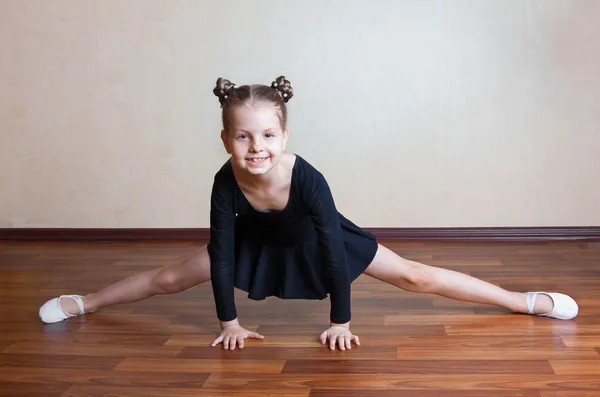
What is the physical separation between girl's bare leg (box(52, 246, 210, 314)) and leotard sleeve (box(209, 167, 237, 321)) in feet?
0.45

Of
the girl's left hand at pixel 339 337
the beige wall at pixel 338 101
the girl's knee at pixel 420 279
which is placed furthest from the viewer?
the beige wall at pixel 338 101

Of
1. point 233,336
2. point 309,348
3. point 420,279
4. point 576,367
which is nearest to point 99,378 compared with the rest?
point 233,336

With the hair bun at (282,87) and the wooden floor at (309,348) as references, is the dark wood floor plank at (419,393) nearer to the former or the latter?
the wooden floor at (309,348)

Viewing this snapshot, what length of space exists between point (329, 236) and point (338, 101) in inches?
62.2

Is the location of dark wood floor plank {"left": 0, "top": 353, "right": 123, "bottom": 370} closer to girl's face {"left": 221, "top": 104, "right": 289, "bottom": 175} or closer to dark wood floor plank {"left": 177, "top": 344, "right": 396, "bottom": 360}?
dark wood floor plank {"left": 177, "top": 344, "right": 396, "bottom": 360}

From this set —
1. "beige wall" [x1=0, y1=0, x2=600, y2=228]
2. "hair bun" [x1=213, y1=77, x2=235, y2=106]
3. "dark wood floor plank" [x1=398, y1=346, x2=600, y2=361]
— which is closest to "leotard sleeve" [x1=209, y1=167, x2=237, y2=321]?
"hair bun" [x1=213, y1=77, x2=235, y2=106]

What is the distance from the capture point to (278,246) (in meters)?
2.06

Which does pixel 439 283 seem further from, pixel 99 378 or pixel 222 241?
pixel 99 378

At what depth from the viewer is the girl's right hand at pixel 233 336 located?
1.96 meters

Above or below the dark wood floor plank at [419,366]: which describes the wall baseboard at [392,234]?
below

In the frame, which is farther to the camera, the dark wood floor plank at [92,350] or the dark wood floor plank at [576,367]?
the dark wood floor plank at [92,350]

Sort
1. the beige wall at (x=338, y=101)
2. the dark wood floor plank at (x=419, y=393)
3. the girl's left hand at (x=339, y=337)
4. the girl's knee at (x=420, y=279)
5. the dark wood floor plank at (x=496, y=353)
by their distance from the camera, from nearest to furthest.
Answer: the dark wood floor plank at (x=419, y=393)
the dark wood floor plank at (x=496, y=353)
the girl's left hand at (x=339, y=337)
the girl's knee at (x=420, y=279)
the beige wall at (x=338, y=101)

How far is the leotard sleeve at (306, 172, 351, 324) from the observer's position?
1.91m

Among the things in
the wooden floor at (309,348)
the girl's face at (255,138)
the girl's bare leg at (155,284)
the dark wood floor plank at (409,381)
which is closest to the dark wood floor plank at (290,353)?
the wooden floor at (309,348)
